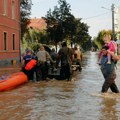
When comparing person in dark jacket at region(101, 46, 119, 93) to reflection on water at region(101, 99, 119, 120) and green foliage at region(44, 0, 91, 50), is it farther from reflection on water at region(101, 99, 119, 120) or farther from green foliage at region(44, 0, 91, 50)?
green foliage at region(44, 0, 91, 50)

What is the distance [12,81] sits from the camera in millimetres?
15156

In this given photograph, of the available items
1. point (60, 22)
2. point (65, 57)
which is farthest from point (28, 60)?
point (60, 22)

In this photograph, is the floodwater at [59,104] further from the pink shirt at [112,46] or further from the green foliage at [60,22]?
the green foliage at [60,22]

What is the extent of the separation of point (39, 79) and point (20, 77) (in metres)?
1.98

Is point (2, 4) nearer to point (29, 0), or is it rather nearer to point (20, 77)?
point (20, 77)

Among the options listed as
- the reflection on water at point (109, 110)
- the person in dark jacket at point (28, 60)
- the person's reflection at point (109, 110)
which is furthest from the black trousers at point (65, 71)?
the reflection on water at point (109, 110)

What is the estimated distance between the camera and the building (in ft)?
115

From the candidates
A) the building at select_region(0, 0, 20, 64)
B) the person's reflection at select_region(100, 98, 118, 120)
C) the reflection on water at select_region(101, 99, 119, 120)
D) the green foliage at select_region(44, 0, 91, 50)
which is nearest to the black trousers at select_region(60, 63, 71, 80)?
the person's reflection at select_region(100, 98, 118, 120)

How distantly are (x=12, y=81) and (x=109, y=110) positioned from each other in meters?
5.84

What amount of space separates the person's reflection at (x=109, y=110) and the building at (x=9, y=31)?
78.2 ft

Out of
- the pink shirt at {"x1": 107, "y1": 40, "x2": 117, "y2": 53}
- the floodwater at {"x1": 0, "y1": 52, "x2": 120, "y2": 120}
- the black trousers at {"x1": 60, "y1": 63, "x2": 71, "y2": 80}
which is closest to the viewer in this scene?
the floodwater at {"x1": 0, "y1": 52, "x2": 120, "y2": 120}

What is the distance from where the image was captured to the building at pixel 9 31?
35.2 metres

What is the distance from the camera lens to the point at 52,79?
19422mm

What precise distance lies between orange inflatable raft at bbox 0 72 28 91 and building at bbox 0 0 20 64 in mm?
17947
